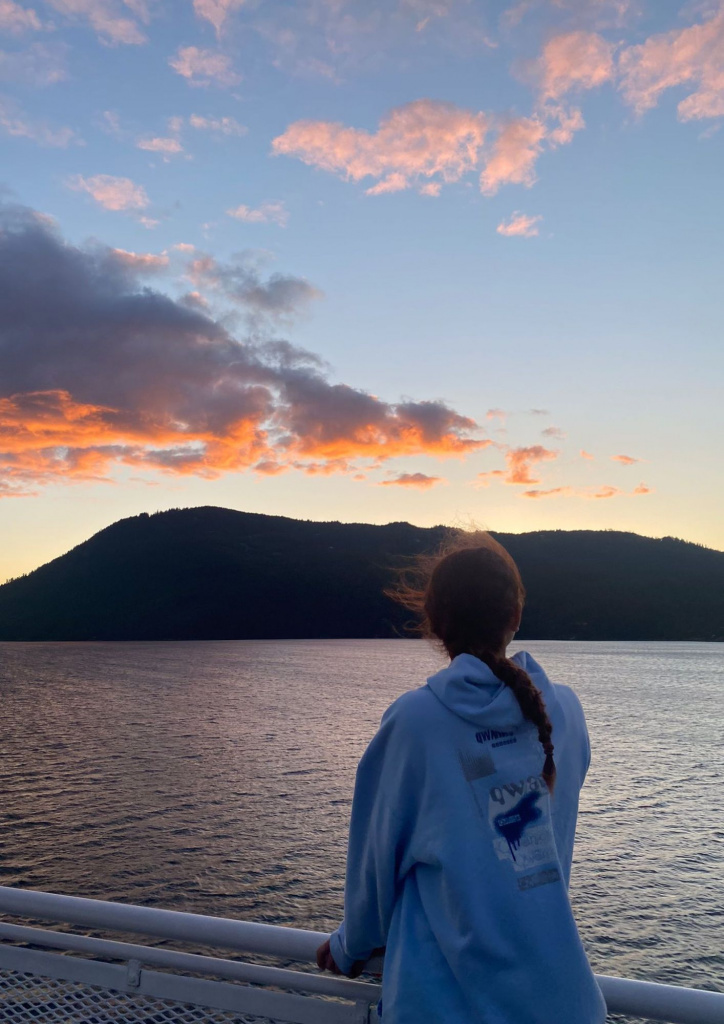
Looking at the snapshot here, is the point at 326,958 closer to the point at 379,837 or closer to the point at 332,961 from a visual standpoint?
the point at 332,961

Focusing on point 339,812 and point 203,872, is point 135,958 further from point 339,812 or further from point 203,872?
point 339,812

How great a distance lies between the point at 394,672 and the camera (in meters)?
67.5

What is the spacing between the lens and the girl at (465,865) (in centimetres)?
135

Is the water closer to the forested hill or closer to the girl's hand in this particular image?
the girl's hand

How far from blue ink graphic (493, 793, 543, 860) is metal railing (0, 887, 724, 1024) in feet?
1.05

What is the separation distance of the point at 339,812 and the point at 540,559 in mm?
115171

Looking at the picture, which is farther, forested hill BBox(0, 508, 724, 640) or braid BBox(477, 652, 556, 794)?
forested hill BBox(0, 508, 724, 640)

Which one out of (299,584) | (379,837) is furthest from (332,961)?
(299,584)

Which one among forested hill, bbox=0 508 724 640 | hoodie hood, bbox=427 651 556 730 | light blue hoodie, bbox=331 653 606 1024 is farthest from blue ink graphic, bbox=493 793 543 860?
forested hill, bbox=0 508 724 640

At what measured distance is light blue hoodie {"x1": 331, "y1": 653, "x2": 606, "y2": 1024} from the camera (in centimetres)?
135

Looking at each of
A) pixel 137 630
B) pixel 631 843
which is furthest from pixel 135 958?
pixel 137 630

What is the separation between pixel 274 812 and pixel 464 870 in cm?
1831

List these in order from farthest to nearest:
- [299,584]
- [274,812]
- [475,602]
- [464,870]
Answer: [299,584] → [274,812] → [475,602] → [464,870]

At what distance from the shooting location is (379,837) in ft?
4.70
